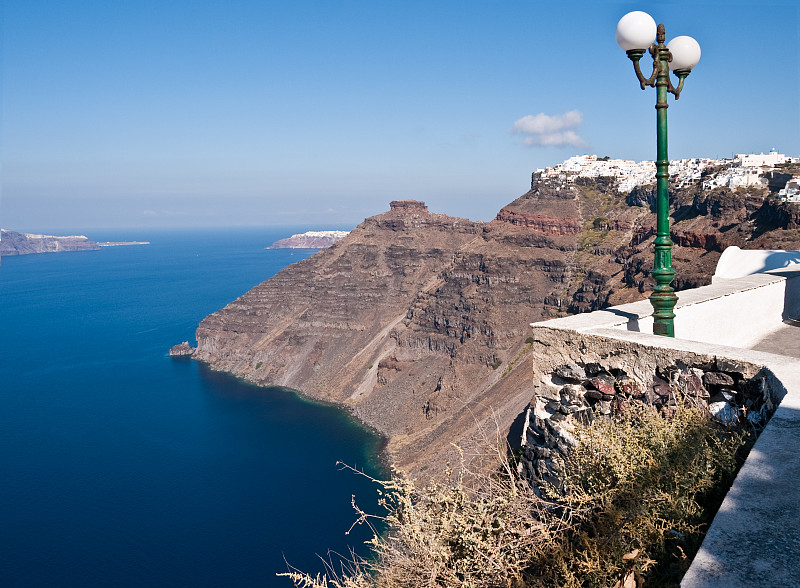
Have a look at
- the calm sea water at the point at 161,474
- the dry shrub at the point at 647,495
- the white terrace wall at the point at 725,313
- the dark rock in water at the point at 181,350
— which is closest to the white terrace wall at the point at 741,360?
the white terrace wall at the point at 725,313

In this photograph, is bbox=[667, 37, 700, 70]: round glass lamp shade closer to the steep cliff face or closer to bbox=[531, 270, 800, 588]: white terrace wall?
bbox=[531, 270, 800, 588]: white terrace wall

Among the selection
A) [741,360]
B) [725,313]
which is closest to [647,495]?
[741,360]

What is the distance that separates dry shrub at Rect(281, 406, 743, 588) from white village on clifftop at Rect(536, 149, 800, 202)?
7035 centimetres

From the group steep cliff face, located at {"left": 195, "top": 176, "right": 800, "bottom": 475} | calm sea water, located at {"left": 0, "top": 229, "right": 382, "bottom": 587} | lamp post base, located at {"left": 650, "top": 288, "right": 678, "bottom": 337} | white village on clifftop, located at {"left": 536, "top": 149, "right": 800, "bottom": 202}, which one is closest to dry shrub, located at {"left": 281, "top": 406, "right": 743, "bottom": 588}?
lamp post base, located at {"left": 650, "top": 288, "right": 678, "bottom": 337}

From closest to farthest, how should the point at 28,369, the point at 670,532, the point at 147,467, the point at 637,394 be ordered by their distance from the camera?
the point at 670,532, the point at 637,394, the point at 147,467, the point at 28,369

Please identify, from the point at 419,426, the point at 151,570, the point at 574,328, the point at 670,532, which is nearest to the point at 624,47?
the point at 574,328

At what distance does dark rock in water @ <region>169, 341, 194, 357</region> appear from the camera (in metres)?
125

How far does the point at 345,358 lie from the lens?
104875 millimetres

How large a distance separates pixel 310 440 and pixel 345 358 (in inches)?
978

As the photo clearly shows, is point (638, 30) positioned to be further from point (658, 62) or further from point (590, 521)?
point (590, 521)

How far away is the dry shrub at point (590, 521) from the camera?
3.77 metres

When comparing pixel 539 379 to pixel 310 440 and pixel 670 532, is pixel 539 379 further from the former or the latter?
pixel 310 440

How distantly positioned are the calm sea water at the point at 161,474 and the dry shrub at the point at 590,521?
50408 mm

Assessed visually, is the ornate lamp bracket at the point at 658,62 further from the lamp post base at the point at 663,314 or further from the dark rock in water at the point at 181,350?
the dark rock in water at the point at 181,350
